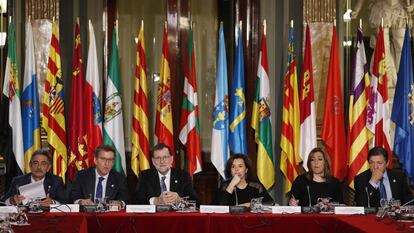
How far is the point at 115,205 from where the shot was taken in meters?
5.66

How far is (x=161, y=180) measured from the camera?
639 centimetres

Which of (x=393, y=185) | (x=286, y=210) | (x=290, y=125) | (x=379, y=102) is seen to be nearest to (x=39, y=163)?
(x=286, y=210)

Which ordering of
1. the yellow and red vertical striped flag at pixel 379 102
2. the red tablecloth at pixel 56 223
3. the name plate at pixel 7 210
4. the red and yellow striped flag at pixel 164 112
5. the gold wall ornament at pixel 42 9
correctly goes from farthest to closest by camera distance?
the gold wall ornament at pixel 42 9, the red and yellow striped flag at pixel 164 112, the yellow and red vertical striped flag at pixel 379 102, the name plate at pixel 7 210, the red tablecloth at pixel 56 223

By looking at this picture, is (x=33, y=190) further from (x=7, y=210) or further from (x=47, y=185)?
(x=7, y=210)

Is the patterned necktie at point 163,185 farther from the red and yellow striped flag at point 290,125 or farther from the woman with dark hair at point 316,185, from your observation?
the red and yellow striped flag at point 290,125

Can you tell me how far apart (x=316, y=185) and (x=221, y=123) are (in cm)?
172

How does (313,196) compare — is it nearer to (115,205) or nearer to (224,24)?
(115,205)

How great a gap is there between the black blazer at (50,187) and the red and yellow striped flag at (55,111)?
1.29 m

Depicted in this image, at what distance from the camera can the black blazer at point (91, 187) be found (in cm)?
632

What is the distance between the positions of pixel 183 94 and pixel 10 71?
180 centimetres

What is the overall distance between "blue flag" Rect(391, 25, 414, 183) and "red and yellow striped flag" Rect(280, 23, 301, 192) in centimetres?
98

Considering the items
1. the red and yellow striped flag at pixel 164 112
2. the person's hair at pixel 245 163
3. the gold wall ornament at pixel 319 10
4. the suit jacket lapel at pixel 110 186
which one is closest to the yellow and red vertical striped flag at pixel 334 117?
the gold wall ornament at pixel 319 10

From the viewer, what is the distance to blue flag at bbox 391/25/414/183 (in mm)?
7648

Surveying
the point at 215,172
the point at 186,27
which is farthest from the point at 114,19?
the point at 215,172
